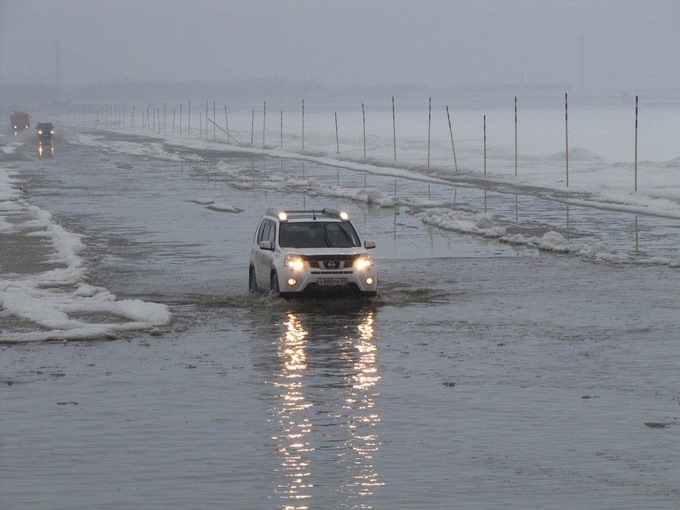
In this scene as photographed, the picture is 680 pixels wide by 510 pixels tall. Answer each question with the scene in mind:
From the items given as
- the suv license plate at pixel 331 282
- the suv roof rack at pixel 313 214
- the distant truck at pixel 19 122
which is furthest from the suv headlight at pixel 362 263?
the distant truck at pixel 19 122

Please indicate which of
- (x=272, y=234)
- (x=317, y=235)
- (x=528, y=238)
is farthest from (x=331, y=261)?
(x=528, y=238)

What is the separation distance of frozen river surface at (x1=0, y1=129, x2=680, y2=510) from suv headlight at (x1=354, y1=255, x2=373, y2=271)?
0.64m

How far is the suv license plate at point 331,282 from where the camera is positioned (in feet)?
71.4

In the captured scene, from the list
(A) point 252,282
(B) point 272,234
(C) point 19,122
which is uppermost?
Result: (C) point 19,122

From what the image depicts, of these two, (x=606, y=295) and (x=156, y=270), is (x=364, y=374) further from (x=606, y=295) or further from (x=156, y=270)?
(x=156, y=270)

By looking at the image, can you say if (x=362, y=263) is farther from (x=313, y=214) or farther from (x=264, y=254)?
(x=264, y=254)

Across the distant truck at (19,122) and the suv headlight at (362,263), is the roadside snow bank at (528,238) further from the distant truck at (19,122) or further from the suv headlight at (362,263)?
the distant truck at (19,122)

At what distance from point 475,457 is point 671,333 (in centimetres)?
788

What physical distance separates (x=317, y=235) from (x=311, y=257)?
1.26m

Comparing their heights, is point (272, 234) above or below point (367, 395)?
above

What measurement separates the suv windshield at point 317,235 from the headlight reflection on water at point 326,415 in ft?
9.55

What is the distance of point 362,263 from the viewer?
2198 centimetres

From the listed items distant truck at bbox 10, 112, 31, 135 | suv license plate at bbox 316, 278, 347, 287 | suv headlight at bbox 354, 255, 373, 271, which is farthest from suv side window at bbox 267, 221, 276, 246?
distant truck at bbox 10, 112, 31, 135

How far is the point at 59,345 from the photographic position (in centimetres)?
1825
